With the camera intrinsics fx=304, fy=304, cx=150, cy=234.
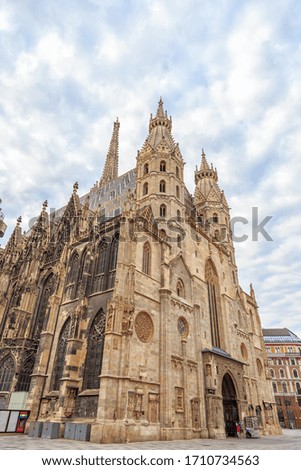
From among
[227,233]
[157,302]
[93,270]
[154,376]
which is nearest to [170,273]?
[157,302]

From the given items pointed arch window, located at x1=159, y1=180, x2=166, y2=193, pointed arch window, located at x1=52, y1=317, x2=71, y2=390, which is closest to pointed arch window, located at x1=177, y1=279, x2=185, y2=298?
pointed arch window, located at x1=52, y1=317, x2=71, y2=390

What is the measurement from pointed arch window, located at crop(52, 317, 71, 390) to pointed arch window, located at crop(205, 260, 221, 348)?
620 inches

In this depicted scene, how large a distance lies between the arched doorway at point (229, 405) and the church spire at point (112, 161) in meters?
46.8

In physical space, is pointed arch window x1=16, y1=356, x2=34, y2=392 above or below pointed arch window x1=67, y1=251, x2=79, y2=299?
below

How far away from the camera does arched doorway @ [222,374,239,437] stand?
29.4m

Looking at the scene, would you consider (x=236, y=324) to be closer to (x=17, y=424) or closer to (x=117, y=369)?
(x=117, y=369)

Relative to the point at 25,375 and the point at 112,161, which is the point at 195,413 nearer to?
the point at 25,375

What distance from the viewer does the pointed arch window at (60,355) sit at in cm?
2411

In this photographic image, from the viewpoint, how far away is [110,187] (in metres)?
46.9

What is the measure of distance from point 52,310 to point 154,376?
10925 millimetres

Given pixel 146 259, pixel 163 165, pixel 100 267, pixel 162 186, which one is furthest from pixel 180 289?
pixel 163 165

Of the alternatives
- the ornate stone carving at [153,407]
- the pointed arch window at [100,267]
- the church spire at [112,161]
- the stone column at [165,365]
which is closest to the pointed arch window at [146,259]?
the stone column at [165,365]

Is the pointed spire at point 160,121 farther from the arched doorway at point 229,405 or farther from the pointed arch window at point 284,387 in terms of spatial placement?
the pointed arch window at point 284,387

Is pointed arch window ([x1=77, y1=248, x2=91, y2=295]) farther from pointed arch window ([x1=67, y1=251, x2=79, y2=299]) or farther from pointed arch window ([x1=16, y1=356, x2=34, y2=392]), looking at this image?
pointed arch window ([x1=16, y1=356, x2=34, y2=392])
